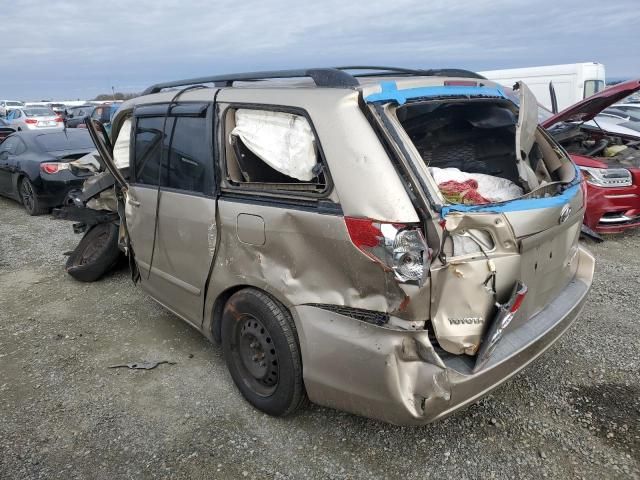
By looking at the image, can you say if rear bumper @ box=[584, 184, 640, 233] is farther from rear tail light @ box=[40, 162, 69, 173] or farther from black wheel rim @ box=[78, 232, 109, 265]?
rear tail light @ box=[40, 162, 69, 173]

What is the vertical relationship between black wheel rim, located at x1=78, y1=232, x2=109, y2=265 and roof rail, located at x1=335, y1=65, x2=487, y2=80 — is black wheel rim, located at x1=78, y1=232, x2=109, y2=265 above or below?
below

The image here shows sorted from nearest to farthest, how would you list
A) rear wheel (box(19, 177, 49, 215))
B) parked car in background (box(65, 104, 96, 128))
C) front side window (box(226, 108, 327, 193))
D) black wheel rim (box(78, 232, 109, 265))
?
front side window (box(226, 108, 327, 193)), black wheel rim (box(78, 232, 109, 265)), rear wheel (box(19, 177, 49, 215)), parked car in background (box(65, 104, 96, 128))

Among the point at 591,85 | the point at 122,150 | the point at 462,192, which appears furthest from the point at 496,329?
the point at 591,85

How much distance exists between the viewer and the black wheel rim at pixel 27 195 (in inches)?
335

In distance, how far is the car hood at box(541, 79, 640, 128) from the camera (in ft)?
16.7

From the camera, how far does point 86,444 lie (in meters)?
2.71

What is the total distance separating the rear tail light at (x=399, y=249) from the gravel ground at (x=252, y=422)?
1.04m

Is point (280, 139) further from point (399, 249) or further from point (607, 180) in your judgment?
point (607, 180)

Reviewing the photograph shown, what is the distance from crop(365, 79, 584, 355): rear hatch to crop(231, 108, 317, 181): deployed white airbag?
1.26ft

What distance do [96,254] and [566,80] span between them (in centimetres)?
1293

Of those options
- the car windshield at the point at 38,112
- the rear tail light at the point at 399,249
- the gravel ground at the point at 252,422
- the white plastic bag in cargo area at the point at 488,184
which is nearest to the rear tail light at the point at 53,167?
the gravel ground at the point at 252,422

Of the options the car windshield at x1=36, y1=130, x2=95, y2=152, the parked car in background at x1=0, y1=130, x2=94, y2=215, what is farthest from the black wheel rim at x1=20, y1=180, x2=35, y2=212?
the car windshield at x1=36, y1=130, x2=95, y2=152

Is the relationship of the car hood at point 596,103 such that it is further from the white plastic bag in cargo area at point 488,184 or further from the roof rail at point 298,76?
the roof rail at point 298,76

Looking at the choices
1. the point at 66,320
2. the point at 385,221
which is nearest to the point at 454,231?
the point at 385,221
